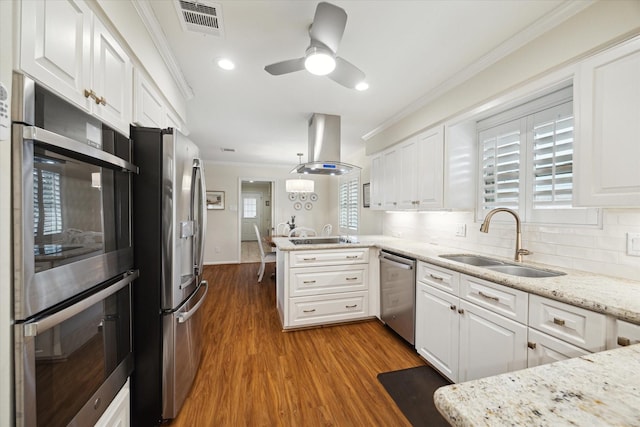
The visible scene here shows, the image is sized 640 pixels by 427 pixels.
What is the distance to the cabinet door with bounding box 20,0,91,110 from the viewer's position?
0.72 metres

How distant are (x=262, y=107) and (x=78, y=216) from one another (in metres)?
2.41

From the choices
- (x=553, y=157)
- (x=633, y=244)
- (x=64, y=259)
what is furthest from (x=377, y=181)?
(x=64, y=259)

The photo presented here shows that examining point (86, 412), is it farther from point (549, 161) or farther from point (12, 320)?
point (549, 161)

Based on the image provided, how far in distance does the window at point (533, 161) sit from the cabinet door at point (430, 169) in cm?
37

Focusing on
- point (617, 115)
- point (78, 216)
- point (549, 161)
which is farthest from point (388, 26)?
point (78, 216)

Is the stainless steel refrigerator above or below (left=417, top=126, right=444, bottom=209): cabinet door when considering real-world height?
below

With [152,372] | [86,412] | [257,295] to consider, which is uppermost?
[86,412]

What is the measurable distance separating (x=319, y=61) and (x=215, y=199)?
5.13 meters

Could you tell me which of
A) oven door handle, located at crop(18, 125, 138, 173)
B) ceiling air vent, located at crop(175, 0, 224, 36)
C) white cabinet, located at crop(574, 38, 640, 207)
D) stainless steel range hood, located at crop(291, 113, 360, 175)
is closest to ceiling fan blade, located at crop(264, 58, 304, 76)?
ceiling air vent, located at crop(175, 0, 224, 36)

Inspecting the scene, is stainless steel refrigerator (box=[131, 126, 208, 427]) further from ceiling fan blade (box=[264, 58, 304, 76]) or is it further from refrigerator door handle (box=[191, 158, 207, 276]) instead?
ceiling fan blade (box=[264, 58, 304, 76])

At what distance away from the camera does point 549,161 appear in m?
1.81

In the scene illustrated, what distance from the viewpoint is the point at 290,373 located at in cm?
196

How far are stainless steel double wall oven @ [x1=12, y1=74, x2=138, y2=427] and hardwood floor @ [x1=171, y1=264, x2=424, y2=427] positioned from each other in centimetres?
75

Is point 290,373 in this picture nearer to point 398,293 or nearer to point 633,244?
point 398,293
